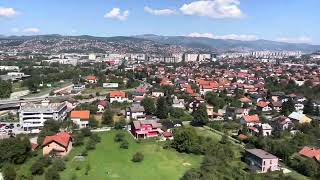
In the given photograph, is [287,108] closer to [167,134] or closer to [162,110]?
[162,110]

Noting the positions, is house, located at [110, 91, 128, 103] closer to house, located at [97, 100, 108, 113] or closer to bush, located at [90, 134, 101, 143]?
house, located at [97, 100, 108, 113]

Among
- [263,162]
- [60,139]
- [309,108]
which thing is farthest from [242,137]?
[309,108]

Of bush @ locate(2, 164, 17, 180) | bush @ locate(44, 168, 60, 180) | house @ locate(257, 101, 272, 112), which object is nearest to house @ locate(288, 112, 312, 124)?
house @ locate(257, 101, 272, 112)

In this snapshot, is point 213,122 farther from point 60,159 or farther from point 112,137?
point 60,159

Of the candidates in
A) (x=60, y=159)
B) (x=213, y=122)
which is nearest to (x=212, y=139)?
(x=213, y=122)

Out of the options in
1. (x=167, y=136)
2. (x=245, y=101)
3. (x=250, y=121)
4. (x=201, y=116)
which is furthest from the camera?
(x=245, y=101)

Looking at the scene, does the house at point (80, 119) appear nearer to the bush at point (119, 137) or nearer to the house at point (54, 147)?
the bush at point (119, 137)

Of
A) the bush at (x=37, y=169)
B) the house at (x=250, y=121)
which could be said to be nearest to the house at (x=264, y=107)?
the house at (x=250, y=121)
